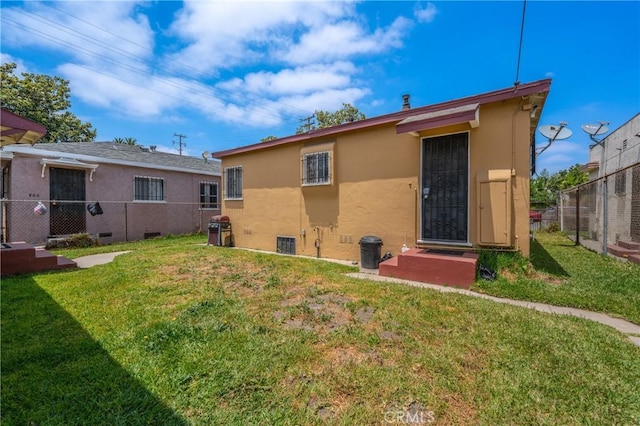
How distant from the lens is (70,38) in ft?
38.4

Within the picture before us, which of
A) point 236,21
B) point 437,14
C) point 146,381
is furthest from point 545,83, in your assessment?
point 236,21

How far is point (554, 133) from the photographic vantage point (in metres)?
7.84

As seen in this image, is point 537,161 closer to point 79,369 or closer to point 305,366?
point 305,366

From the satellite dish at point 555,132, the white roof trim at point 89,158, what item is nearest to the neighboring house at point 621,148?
the satellite dish at point 555,132

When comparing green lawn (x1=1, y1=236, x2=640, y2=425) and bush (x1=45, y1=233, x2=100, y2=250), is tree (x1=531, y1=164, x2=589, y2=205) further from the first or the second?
bush (x1=45, y1=233, x2=100, y2=250)

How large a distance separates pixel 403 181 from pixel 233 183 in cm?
649

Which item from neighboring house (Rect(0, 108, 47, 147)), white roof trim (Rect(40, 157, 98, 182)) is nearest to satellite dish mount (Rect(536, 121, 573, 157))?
neighboring house (Rect(0, 108, 47, 147))

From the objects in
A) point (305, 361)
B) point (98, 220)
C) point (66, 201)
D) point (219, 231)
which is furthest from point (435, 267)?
point (98, 220)

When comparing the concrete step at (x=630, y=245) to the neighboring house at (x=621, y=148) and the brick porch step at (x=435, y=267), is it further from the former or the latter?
the brick porch step at (x=435, y=267)

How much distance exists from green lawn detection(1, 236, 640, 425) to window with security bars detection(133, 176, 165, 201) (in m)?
8.91

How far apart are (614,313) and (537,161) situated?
19.2 ft

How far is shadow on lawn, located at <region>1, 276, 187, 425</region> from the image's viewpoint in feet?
6.25

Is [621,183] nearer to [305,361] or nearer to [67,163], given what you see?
[305,361]

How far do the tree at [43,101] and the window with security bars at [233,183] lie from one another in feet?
65.0
